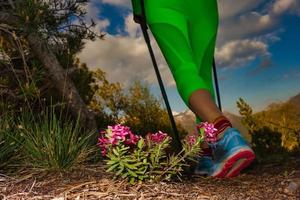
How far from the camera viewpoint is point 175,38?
3.25 m

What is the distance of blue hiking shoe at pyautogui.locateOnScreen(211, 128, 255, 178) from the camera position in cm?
289

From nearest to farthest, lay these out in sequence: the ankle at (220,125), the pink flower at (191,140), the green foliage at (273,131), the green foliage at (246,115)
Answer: the pink flower at (191,140)
the ankle at (220,125)
the green foliage at (273,131)
the green foliage at (246,115)

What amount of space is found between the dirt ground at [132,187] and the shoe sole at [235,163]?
0.05 m

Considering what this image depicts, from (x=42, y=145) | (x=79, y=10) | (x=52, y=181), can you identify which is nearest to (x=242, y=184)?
(x=52, y=181)

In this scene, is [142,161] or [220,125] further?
[220,125]

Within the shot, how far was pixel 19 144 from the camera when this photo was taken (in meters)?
3.60

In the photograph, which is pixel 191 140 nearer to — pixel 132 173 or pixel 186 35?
pixel 132 173

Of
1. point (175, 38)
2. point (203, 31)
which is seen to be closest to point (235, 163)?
point (175, 38)

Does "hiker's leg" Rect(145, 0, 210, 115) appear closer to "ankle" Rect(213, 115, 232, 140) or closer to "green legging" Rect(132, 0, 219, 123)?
"green legging" Rect(132, 0, 219, 123)

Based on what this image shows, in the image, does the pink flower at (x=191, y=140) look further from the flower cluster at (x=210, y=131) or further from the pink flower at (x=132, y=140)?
the pink flower at (x=132, y=140)

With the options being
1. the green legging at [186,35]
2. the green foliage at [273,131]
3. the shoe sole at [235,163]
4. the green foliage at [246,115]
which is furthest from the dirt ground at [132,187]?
the green foliage at [246,115]

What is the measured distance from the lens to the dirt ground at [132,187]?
256 centimetres

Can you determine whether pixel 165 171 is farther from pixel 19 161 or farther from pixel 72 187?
pixel 19 161

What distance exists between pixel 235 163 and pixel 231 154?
0.30ft
